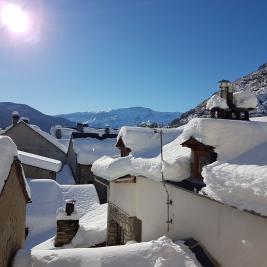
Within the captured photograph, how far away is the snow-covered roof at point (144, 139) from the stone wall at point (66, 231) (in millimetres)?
3204

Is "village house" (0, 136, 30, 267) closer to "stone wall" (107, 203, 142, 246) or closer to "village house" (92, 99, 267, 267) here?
"village house" (92, 99, 267, 267)

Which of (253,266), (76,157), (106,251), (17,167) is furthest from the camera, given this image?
(76,157)

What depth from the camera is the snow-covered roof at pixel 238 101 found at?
28.6 ft

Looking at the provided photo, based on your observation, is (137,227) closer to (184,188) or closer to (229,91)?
(184,188)

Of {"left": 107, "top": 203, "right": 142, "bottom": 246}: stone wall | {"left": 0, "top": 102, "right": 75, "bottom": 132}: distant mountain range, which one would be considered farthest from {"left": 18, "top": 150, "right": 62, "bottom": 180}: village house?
{"left": 0, "top": 102, "right": 75, "bottom": 132}: distant mountain range

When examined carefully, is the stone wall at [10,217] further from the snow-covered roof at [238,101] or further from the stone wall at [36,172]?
the stone wall at [36,172]

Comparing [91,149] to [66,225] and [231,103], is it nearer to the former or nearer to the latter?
[66,225]

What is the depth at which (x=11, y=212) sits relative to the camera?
7953mm

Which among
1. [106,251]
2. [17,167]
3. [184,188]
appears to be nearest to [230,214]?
[184,188]

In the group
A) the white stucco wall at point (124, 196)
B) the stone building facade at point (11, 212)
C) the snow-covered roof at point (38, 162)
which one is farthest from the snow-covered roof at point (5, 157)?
the snow-covered roof at point (38, 162)

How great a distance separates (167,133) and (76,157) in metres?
18.2

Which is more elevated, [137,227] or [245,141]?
[245,141]

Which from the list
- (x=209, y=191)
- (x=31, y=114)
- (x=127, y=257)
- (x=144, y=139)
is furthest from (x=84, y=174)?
(x=31, y=114)

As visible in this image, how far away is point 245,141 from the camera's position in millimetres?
7352
